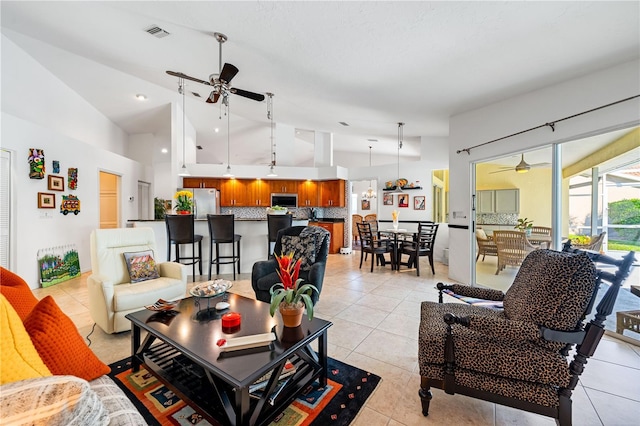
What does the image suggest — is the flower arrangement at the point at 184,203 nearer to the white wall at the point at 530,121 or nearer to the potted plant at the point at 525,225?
the white wall at the point at 530,121

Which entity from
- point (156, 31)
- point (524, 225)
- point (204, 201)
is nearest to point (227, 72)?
point (156, 31)

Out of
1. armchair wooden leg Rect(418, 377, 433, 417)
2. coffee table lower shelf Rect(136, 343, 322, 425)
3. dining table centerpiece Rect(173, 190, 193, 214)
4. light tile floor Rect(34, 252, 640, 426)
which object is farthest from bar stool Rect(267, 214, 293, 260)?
armchair wooden leg Rect(418, 377, 433, 417)

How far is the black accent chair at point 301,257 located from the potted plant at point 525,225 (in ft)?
8.95

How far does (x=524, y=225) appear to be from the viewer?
3.57 metres

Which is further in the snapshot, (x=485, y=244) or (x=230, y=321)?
(x=485, y=244)

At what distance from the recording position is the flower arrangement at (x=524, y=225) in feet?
11.5

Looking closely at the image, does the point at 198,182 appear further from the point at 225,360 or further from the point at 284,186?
the point at 225,360

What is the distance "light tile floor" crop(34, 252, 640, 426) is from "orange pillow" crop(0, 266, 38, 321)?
948 millimetres

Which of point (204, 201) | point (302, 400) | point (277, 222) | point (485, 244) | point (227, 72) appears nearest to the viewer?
point (302, 400)

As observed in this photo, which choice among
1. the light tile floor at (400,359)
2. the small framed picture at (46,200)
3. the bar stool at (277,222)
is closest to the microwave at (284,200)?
the bar stool at (277,222)

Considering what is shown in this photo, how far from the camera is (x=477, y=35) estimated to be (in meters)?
2.39

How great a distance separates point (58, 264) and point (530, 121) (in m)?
7.49

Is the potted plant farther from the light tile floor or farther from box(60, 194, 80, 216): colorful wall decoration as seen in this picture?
box(60, 194, 80, 216): colorful wall decoration

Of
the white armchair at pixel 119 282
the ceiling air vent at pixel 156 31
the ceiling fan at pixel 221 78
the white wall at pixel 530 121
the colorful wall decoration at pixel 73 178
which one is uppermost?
the ceiling air vent at pixel 156 31
